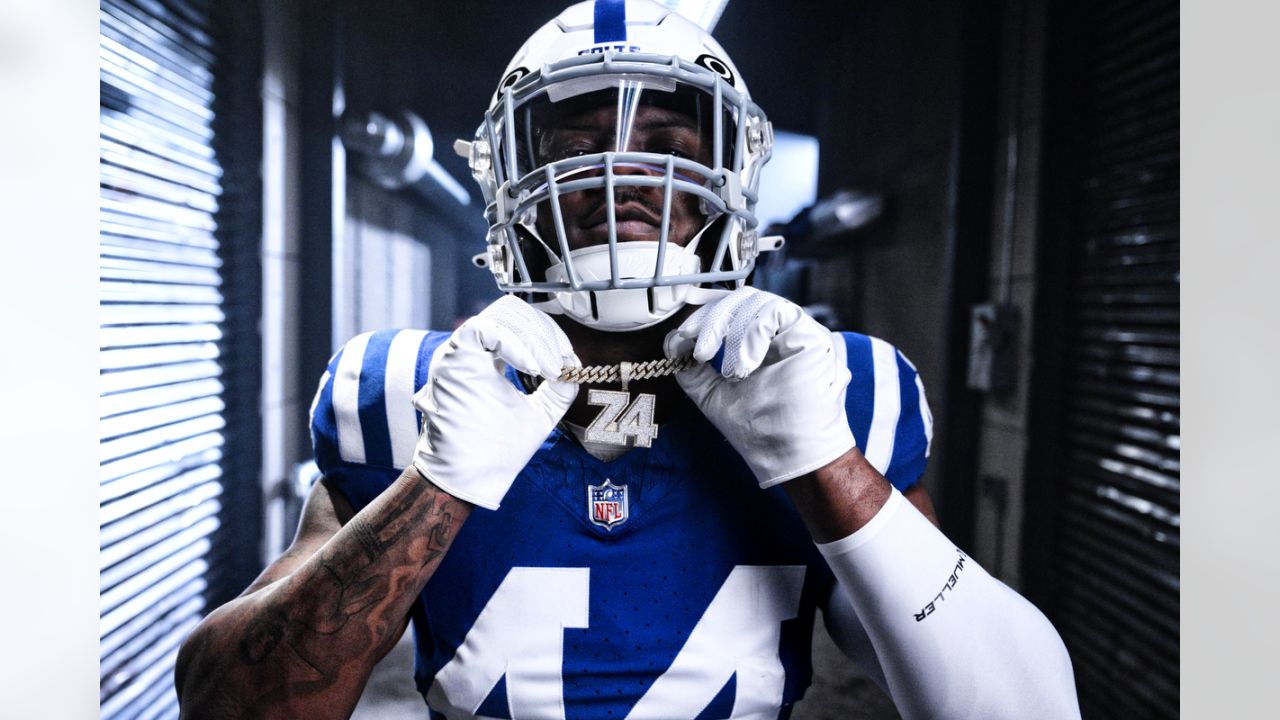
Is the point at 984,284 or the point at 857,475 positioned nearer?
the point at 857,475

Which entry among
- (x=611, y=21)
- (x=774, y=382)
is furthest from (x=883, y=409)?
(x=611, y=21)

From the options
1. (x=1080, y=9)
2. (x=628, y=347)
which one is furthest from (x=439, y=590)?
(x=1080, y=9)

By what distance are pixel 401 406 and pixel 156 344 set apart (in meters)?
0.57

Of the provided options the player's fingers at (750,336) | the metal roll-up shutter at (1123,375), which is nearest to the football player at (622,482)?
the player's fingers at (750,336)

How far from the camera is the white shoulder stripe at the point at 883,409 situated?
2.84 feet

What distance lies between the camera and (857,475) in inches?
28.1

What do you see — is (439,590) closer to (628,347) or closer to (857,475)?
(628,347)

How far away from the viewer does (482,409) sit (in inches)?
28.3

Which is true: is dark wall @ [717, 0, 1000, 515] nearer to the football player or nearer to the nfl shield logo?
the football player

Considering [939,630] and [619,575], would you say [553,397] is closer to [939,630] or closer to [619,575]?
[619,575]

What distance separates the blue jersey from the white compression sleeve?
0.52 ft

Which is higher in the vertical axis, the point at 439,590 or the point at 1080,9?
the point at 1080,9
